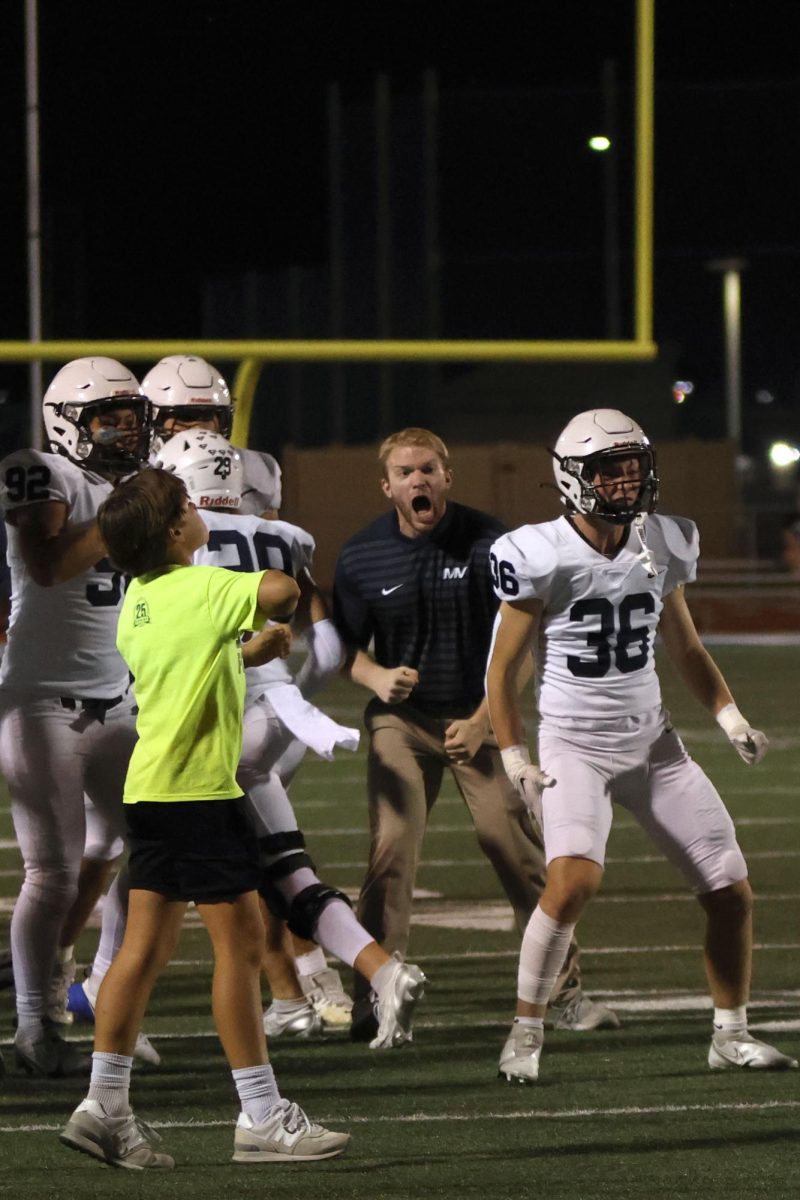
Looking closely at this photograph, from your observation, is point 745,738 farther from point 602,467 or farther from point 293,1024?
point 293,1024

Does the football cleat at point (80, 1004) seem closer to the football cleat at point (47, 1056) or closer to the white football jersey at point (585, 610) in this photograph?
the football cleat at point (47, 1056)

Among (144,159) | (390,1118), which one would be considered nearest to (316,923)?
(390,1118)

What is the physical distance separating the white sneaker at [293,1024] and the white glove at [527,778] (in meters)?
0.95

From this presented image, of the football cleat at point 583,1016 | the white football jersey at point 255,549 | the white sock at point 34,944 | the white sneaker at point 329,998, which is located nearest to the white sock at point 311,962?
the white sneaker at point 329,998

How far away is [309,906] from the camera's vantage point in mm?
5234

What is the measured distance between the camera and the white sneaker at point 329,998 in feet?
18.9

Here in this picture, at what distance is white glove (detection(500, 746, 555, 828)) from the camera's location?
5047 mm

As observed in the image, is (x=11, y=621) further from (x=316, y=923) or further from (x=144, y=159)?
(x=144, y=159)

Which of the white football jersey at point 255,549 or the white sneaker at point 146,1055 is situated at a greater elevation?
the white football jersey at point 255,549

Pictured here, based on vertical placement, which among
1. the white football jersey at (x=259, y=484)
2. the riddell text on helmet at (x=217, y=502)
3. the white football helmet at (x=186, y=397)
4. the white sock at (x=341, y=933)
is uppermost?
the white football helmet at (x=186, y=397)

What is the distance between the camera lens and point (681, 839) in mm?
5074

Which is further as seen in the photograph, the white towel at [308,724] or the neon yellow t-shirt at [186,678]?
the white towel at [308,724]

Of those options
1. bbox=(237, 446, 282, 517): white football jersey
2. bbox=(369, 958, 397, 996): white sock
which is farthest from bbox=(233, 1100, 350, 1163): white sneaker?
bbox=(237, 446, 282, 517): white football jersey

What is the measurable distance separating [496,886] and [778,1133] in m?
3.58
